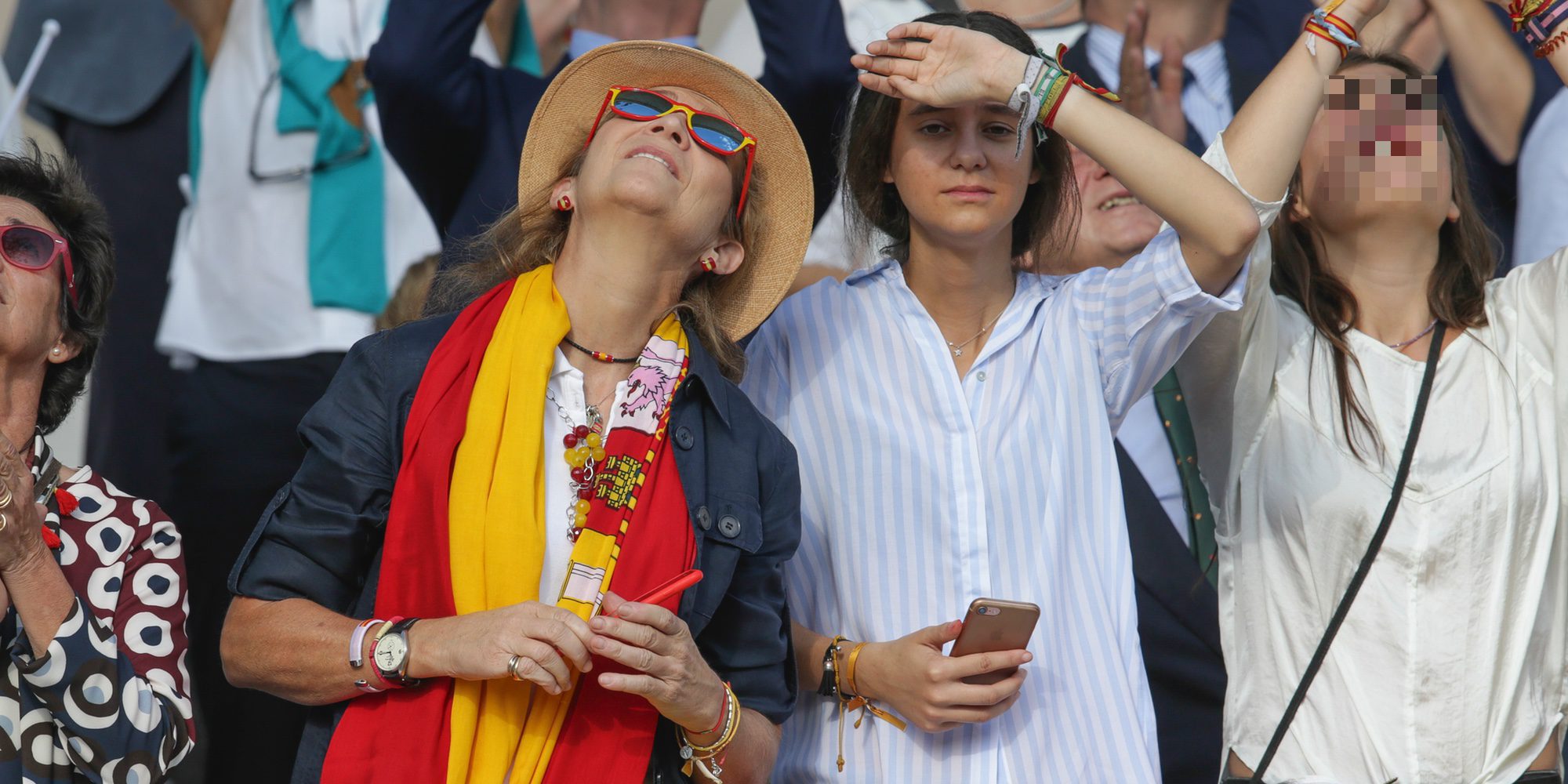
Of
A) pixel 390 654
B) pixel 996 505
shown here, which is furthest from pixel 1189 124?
pixel 390 654

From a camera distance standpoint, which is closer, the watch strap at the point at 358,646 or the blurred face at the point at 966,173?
the watch strap at the point at 358,646

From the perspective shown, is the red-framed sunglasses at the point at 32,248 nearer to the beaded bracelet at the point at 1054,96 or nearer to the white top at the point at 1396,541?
the beaded bracelet at the point at 1054,96

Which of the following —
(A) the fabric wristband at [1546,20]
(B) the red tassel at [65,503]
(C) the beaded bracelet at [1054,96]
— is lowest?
(B) the red tassel at [65,503]

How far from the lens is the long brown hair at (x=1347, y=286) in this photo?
310 cm

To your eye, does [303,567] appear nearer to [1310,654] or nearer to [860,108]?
[860,108]

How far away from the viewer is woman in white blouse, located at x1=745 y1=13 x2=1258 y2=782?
2752 millimetres

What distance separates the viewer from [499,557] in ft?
7.94

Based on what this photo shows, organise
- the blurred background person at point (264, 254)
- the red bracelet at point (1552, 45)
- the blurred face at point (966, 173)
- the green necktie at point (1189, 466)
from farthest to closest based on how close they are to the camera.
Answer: the blurred background person at point (264, 254) → the green necktie at point (1189, 466) → the red bracelet at point (1552, 45) → the blurred face at point (966, 173)

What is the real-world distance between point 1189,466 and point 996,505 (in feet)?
2.78

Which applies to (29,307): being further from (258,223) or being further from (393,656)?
(258,223)

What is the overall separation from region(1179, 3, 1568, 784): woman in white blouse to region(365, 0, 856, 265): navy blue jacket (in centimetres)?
131

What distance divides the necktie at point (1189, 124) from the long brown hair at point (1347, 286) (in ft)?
3.26

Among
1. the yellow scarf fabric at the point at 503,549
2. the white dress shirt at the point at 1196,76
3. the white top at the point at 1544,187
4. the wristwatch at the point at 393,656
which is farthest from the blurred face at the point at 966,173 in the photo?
the white top at the point at 1544,187

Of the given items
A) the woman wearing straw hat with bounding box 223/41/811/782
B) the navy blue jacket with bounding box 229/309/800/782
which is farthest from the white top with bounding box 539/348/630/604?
the navy blue jacket with bounding box 229/309/800/782
